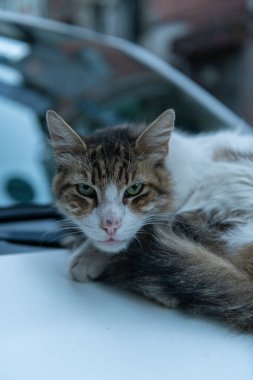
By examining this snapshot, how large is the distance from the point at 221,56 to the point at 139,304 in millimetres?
9121

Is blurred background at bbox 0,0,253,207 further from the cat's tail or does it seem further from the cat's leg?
the cat's tail

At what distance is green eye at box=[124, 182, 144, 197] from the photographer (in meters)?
1.45

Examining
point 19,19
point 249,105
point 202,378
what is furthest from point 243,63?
point 202,378

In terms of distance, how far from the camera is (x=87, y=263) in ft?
4.64

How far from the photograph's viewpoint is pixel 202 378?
3.14 feet

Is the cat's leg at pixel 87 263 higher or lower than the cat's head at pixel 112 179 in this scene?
lower

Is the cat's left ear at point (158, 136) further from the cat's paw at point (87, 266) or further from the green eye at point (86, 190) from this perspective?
the cat's paw at point (87, 266)

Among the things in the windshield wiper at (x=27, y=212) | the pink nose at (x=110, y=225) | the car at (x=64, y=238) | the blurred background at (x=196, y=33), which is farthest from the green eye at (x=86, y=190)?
the blurred background at (x=196, y=33)

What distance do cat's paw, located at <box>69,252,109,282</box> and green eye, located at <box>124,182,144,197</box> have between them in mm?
195

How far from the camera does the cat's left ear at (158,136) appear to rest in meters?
1.46

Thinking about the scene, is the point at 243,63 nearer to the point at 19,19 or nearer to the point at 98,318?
the point at 19,19

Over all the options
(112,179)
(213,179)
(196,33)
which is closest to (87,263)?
(112,179)

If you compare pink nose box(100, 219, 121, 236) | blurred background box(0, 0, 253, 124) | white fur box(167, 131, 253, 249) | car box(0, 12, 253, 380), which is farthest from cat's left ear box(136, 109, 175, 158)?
blurred background box(0, 0, 253, 124)

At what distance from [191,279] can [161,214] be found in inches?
13.2
